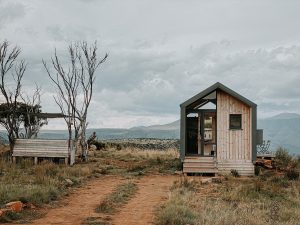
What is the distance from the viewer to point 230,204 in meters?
14.2

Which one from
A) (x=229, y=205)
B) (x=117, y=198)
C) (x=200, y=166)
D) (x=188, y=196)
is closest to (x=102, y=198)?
(x=117, y=198)

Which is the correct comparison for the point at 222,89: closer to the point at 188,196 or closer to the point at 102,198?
the point at 188,196

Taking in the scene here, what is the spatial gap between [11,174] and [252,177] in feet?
38.5

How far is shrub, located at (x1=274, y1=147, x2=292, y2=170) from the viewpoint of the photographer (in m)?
27.0

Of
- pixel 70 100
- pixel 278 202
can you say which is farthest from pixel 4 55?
pixel 278 202

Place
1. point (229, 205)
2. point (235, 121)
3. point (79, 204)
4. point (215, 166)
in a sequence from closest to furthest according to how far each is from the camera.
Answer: point (229, 205) < point (79, 204) < point (215, 166) < point (235, 121)

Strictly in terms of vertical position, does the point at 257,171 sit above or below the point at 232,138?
below

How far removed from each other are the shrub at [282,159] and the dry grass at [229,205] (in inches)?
294

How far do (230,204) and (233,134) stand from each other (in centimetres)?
1113

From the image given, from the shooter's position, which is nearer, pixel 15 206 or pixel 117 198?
pixel 15 206

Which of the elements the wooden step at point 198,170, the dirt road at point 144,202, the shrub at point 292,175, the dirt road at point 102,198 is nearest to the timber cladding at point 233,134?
the wooden step at point 198,170

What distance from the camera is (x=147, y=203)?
1458 centimetres

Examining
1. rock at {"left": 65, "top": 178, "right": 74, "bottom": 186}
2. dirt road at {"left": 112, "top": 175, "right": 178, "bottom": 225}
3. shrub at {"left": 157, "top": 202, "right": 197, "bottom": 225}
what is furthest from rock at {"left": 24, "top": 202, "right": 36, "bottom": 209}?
rock at {"left": 65, "top": 178, "right": 74, "bottom": 186}

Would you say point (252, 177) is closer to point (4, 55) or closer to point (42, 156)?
point (42, 156)
